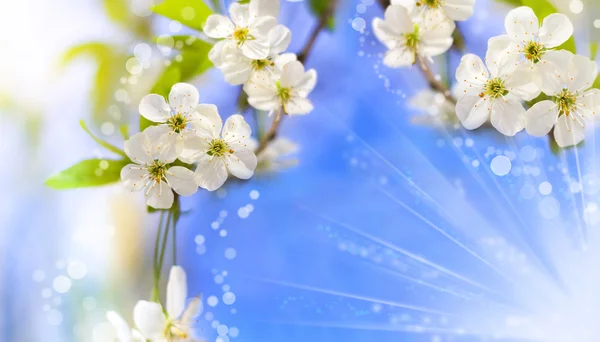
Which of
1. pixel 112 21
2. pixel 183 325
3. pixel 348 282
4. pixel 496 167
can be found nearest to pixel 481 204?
pixel 496 167

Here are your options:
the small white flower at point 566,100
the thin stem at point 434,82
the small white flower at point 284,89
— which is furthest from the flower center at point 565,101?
Result: the small white flower at point 284,89

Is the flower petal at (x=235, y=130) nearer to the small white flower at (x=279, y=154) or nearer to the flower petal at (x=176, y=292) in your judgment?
the small white flower at (x=279, y=154)

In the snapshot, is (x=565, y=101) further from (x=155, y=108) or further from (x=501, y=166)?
(x=155, y=108)

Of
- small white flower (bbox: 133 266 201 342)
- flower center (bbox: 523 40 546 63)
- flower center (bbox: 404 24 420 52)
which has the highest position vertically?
flower center (bbox: 404 24 420 52)

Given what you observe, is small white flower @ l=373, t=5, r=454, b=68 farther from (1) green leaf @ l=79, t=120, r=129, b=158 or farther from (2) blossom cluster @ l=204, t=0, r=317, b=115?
(1) green leaf @ l=79, t=120, r=129, b=158

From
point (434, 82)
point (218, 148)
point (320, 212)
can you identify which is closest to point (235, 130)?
point (218, 148)

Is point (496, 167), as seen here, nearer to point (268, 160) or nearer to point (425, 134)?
point (425, 134)

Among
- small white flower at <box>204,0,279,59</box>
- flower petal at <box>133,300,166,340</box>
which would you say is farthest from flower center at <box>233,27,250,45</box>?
flower petal at <box>133,300,166,340</box>
